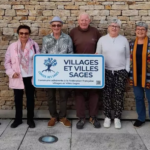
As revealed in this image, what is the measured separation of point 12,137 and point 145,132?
7.23 ft

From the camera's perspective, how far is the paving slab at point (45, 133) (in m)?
3.32

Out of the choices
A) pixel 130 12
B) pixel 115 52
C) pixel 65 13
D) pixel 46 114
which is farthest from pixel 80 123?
pixel 130 12

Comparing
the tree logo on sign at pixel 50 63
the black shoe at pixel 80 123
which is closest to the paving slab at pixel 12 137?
the black shoe at pixel 80 123

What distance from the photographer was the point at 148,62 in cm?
378

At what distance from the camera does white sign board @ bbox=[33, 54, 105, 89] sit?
12.9 feet

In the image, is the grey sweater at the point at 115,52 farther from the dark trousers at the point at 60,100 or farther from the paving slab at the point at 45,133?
the paving slab at the point at 45,133

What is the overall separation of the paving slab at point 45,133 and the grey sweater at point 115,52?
1.36m

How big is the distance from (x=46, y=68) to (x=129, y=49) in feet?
4.87

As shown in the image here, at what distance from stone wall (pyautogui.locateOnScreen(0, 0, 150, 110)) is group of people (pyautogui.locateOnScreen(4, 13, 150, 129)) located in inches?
18.5

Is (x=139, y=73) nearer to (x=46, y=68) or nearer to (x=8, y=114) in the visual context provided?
(x=46, y=68)

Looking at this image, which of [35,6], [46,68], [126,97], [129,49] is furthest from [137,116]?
[35,6]

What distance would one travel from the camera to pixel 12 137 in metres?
3.65

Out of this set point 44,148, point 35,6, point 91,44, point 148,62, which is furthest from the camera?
point 35,6

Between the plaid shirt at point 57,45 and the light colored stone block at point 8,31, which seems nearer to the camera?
the plaid shirt at point 57,45
